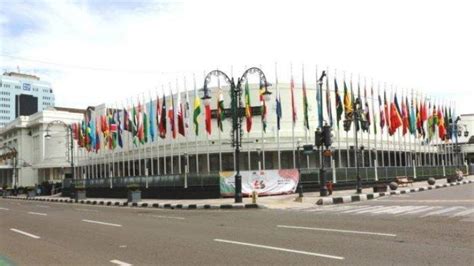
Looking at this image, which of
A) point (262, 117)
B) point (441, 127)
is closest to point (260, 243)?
point (262, 117)

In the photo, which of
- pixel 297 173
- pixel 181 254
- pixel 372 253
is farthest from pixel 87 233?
pixel 297 173

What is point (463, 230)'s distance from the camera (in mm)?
12289

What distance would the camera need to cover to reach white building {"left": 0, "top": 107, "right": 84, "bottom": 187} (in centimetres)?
9672

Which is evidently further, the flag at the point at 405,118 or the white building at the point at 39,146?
the white building at the point at 39,146

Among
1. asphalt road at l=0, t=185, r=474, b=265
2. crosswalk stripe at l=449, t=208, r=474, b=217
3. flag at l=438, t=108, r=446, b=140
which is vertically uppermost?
flag at l=438, t=108, r=446, b=140

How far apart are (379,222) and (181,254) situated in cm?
739

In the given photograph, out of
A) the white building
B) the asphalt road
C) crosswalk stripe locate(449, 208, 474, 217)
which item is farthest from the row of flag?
the white building

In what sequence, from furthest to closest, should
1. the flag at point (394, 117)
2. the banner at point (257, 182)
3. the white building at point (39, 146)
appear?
the white building at point (39, 146), the flag at point (394, 117), the banner at point (257, 182)

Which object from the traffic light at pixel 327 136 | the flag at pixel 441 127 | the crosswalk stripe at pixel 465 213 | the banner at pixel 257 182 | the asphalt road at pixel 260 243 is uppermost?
the flag at pixel 441 127

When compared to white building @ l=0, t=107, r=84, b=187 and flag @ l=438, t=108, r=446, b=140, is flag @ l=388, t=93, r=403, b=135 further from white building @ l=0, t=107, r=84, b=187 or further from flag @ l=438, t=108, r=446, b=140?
white building @ l=0, t=107, r=84, b=187

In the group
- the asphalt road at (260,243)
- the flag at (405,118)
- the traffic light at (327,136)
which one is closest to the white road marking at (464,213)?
the asphalt road at (260,243)

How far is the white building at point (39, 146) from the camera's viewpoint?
317 ft

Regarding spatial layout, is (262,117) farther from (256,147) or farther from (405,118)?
(405,118)

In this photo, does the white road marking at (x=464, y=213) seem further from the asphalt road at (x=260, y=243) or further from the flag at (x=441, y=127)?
the flag at (x=441, y=127)
